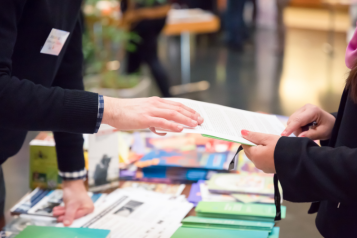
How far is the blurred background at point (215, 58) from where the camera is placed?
343 centimetres

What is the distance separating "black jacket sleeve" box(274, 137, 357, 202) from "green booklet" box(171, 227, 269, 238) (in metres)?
0.18

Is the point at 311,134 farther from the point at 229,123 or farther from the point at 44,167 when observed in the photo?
the point at 44,167

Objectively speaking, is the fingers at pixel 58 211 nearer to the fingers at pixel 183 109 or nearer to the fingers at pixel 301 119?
the fingers at pixel 183 109

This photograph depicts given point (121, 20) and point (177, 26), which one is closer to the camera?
point (121, 20)

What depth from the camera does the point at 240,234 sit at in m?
1.00

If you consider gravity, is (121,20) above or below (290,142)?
above

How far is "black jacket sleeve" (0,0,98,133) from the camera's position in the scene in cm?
87

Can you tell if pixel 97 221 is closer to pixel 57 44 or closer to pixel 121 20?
pixel 57 44

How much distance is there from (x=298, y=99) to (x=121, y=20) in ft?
6.78

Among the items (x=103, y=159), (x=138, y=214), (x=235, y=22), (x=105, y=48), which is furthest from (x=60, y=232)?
(x=235, y=22)

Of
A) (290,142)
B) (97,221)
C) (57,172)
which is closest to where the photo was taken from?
(290,142)

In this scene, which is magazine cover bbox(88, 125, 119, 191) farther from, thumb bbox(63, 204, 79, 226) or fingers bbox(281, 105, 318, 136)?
fingers bbox(281, 105, 318, 136)

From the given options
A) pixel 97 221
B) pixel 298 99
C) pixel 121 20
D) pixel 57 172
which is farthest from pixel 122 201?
pixel 298 99

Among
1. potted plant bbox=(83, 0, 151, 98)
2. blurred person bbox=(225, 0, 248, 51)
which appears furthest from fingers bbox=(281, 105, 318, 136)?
blurred person bbox=(225, 0, 248, 51)
